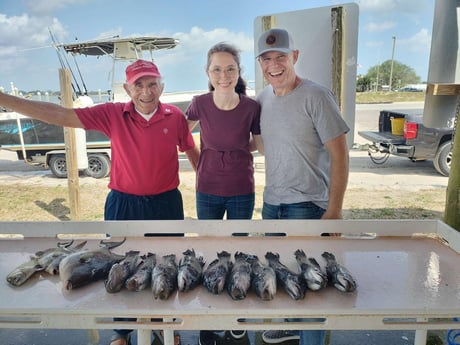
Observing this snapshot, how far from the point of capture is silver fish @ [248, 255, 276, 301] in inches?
67.8

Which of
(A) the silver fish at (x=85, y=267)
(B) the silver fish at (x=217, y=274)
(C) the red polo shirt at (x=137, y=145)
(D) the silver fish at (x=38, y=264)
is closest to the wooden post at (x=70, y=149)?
(C) the red polo shirt at (x=137, y=145)

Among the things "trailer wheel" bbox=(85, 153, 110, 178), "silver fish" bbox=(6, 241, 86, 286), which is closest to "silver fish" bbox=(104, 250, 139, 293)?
"silver fish" bbox=(6, 241, 86, 286)

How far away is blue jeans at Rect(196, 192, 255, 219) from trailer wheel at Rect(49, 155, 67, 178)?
791 centimetres

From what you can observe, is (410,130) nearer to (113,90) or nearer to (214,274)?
(113,90)

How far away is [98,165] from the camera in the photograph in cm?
967

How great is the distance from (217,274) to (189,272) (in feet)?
0.47

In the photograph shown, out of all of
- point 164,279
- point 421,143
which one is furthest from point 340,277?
point 421,143

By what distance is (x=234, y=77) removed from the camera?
275 centimetres

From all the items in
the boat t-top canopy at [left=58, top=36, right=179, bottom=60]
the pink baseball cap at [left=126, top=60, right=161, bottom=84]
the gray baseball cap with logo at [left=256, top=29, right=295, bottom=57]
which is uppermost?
the boat t-top canopy at [left=58, top=36, right=179, bottom=60]

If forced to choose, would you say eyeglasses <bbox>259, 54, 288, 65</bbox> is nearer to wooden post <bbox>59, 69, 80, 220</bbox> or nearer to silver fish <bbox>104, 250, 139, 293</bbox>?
silver fish <bbox>104, 250, 139, 293</bbox>

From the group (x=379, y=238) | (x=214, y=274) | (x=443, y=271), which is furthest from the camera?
(x=379, y=238)

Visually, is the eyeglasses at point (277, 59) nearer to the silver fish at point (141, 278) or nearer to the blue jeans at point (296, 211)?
the blue jeans at point (296, 211)

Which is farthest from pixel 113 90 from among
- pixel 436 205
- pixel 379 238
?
pixel 379 238

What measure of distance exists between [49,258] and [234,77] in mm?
1738
